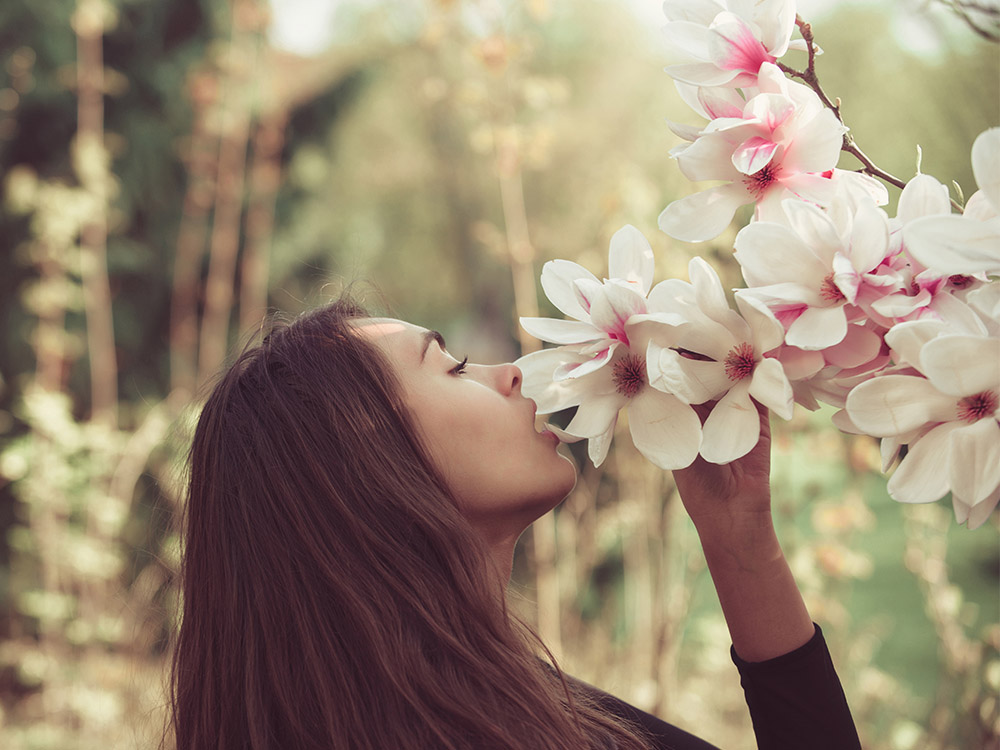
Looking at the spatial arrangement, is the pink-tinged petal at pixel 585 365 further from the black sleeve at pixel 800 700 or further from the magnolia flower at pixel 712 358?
the black sleeve at pixel 800 700

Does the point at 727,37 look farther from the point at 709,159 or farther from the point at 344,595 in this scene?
the point at 344,595

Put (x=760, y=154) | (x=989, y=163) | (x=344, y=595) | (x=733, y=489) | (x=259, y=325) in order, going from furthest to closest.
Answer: (x=259, y=325)
(x=344, y=595)
(x=733, y=489)
(x=760, y=154)
(x=989, y=163)

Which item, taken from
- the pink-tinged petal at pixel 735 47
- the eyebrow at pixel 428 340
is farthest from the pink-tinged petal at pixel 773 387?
the eyebrow at pixel 428 340

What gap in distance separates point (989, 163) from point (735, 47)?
0.63 feet

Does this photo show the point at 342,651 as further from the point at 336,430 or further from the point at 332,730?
the point at 336,430

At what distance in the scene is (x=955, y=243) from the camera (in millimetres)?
466

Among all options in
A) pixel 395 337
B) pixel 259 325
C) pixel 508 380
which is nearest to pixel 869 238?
pixel 508 380

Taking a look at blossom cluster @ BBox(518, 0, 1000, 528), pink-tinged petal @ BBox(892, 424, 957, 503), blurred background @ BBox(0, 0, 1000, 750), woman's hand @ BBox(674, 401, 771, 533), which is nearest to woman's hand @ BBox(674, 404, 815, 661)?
woman's hand @ BBox(674, 401, 771, 533)

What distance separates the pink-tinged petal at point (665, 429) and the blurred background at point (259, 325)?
303mm

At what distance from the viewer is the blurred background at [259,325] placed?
6.64 feet

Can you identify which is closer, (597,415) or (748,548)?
(597,415)

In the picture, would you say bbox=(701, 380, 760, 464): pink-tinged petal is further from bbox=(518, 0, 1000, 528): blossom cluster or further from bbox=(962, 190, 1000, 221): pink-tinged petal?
bbox=(962, 190, 1000, 221): pink-tinged petal

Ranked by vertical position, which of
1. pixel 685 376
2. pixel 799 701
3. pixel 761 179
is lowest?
pixel 799 701

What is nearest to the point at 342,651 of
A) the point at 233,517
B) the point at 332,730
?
the point at 332,730
